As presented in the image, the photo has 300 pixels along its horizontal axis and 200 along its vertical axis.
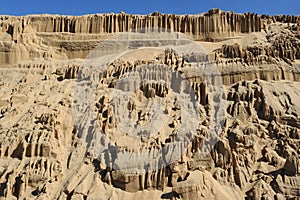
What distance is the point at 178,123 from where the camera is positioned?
23.3m

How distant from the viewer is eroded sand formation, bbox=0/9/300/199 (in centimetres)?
2008

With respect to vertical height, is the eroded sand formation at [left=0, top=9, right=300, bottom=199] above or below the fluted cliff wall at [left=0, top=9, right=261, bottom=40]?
below

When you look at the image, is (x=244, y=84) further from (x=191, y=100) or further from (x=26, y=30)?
(x=26, y=30)

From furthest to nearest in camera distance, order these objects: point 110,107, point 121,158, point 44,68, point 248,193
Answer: point 44,68 → point 110,107 → point 121,158 → point 248,193

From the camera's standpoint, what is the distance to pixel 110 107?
25.2 m

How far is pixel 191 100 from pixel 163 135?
3.97 metres

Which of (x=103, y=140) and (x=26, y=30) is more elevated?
(x=26, y=30)

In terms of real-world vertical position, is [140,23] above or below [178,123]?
above

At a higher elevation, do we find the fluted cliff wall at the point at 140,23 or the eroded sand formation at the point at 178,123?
the fluted cliff wall at the point at 140,23

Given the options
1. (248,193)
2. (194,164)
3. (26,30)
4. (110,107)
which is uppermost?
(26,30)

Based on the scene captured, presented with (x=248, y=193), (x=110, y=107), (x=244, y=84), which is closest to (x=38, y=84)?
(x=110, y=107)

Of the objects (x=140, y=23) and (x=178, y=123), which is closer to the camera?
(x=178, y=123)

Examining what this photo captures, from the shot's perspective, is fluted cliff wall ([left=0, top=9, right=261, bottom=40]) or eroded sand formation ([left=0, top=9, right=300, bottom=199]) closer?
eroded sand formation ([left=0, top=9, right=300, bottom=199])

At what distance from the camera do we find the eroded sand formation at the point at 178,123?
20078 millimetres
